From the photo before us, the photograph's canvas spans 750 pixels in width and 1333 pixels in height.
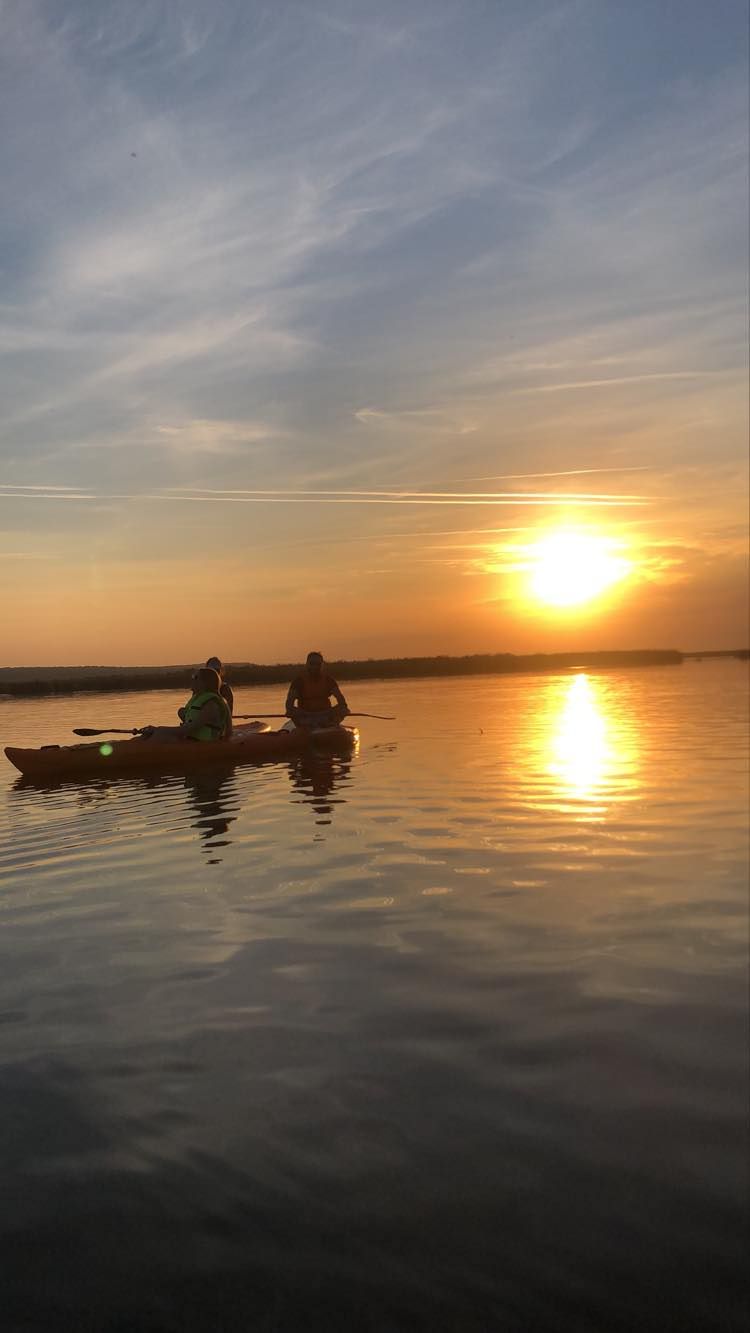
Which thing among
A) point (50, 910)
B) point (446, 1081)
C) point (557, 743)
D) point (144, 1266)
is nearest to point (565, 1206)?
point (446, 1081)

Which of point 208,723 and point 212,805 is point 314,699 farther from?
point 212,805

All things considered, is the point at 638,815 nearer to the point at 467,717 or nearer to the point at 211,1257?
the point at 211,1257

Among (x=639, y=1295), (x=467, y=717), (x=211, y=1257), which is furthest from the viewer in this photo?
(x=467, y=717)

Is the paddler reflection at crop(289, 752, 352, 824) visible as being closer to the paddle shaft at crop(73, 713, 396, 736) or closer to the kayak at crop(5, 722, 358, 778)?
the kayak at crop(5, 722, 358, 778)

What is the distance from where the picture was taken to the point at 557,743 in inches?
869

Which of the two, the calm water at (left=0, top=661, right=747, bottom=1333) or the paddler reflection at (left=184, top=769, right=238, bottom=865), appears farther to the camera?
the paddler reflection at (left=184, top=769, right=238, bottom=865)

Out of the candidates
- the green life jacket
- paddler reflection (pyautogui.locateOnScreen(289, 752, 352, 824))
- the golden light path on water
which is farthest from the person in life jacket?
the golden light path on water

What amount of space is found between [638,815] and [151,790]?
7.73 metres

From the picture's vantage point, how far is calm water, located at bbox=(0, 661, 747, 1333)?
10.2ft

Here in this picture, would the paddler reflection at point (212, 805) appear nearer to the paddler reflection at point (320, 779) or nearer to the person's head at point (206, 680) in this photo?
the paddler reflection at point (320, 779)

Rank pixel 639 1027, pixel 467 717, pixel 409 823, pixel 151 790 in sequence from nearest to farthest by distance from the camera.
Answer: pixel 639 1027 → pixel 409 823 → pixel 151 790 → pixel 467 717

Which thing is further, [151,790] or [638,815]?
[151,790]

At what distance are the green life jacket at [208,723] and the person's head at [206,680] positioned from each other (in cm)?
10

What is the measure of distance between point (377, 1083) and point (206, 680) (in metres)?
13.6
